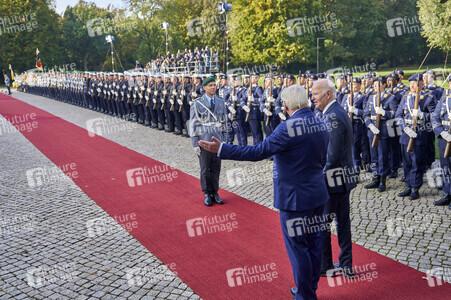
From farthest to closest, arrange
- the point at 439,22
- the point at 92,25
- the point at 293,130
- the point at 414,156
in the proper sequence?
the point at 92,25 → the point at 439,22 → the point at 414,156 → the point at 293,130

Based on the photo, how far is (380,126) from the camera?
840 centimetres

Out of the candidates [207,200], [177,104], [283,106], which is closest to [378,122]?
[283,106]

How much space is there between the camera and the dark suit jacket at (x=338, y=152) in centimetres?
464

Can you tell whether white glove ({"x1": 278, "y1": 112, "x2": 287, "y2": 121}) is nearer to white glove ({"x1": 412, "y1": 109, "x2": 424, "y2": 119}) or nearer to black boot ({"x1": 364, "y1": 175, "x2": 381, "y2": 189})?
black boot ({"x1": 364, "y1": 175, "x2": 381, "y2": 189})

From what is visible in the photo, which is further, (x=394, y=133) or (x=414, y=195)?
(x=394, y=133)

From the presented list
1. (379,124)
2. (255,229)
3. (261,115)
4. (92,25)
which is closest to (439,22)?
(261,115)

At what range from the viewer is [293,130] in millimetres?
3934

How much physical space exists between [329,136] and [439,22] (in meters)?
41.4

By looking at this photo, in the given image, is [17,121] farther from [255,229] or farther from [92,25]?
[92,25]

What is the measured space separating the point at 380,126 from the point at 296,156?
5.06m

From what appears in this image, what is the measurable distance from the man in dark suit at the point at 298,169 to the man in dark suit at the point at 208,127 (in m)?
3.56

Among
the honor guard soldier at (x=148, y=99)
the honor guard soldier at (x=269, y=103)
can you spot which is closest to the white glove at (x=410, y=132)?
the honor guard soldier at (x=269, y=103)

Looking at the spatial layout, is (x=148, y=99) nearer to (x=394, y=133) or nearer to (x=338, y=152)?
(x=394, y=133)

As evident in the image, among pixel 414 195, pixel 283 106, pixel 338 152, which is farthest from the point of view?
pixel 283 106
